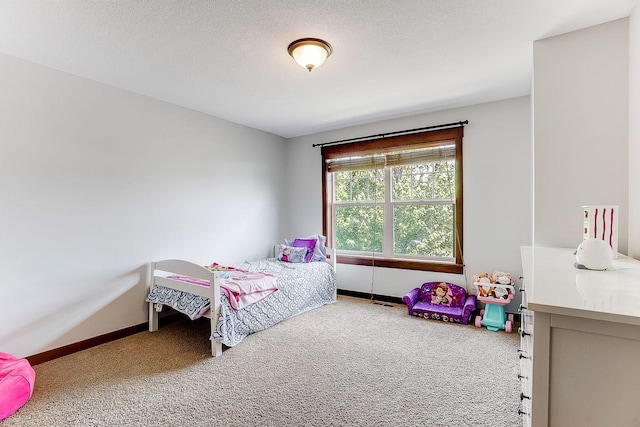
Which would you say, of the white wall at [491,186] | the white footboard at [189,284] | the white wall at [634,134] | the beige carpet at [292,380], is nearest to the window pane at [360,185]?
the white wall at [491,186]

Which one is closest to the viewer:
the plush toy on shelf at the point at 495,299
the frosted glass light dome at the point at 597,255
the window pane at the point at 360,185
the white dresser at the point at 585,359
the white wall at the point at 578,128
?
the white dresser at the point at 585,359

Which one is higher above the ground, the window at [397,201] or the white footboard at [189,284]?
the window at [397,201]

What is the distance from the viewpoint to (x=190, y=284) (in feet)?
9.67

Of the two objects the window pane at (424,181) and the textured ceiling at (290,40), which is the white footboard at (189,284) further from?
the window pane at (424,181)

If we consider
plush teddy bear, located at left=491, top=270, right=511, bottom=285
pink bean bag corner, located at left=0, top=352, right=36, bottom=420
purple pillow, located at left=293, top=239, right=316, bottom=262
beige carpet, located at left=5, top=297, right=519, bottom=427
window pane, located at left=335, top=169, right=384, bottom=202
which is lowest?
beige carpet, located at left=5, top=297, right=519, bottom=427

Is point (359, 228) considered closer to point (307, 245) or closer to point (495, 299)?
point (307, 245)

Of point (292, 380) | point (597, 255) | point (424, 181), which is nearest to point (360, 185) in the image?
point (424, 181)

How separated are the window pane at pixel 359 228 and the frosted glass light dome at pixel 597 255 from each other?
10.0 feet

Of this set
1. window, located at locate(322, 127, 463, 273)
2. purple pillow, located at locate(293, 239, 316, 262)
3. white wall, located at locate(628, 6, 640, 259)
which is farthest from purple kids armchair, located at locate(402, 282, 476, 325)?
white wall, located at locate(628, 6, 640, 259)

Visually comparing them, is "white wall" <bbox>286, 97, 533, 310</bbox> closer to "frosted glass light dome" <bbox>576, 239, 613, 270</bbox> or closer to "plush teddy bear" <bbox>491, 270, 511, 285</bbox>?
"plush teddy bear" <bbox>491, 270, 511, 285</bbox>

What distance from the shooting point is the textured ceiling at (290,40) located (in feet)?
6.23

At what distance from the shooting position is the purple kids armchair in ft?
11.3

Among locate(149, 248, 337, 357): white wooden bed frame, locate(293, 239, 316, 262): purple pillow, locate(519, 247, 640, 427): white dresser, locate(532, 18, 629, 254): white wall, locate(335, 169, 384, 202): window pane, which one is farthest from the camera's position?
locate(335, 169, 384, 202): window pane

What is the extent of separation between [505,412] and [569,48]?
2453mm
